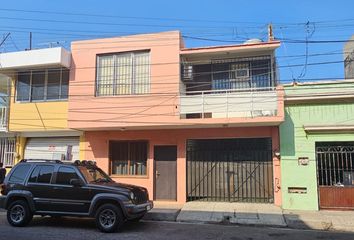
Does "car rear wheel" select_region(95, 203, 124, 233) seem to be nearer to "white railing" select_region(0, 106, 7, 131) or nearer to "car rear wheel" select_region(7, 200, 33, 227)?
"car rear wheel" select_region(7, 200, 33, 227)

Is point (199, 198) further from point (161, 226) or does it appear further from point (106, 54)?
point (106, 54)

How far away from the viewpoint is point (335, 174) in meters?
15.2

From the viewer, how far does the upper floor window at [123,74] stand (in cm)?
1692

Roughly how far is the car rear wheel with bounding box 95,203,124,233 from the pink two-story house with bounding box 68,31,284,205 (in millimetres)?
5733

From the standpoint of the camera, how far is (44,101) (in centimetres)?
1839

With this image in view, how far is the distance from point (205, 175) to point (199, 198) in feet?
3.43

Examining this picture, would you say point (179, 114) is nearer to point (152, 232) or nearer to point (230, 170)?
point (230, 170)

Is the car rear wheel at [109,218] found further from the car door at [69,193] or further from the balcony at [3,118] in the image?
the balcony at [3,118]

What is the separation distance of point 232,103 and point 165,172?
13.8ft

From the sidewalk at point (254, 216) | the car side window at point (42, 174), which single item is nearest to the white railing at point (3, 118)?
the car side window at point (42, 174)

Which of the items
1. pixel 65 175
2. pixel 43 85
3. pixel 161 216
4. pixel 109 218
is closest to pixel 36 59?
pixel 43 85

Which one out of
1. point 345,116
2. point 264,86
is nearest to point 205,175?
point 264,86

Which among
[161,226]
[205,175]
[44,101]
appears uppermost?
[44,101]

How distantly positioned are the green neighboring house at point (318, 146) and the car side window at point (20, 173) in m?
9.42
